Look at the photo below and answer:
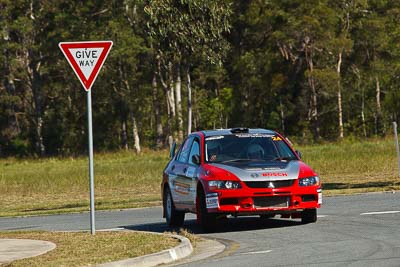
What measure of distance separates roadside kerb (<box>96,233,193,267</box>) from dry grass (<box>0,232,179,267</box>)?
19 cm

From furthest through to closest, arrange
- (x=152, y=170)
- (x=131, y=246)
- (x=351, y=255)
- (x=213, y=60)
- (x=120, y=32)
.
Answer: (x=120, y=32) < (x=152, y=170) < (x=213, y=60) < (x=131, y=246) < (x=351, y=255)

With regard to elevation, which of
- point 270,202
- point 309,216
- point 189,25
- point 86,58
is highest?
point 189,25

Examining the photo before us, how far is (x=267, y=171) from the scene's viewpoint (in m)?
16.7

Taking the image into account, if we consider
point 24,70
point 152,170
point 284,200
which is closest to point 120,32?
point 24,70

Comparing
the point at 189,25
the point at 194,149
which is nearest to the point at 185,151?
the point at 194,149

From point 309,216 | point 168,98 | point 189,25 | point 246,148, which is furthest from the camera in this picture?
point 168,98

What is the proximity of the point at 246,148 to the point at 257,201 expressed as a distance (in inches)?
61.2

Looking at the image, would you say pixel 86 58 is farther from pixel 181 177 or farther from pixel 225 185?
pixel 181 177

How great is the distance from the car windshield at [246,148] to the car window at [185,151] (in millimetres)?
678

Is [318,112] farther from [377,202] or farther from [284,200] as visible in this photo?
[284,200]

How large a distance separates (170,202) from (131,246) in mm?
4488

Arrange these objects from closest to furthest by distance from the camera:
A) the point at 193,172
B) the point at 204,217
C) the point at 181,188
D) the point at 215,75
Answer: the point at 204,217, the point at 193,172, the point at 181,188, the point at 215,75

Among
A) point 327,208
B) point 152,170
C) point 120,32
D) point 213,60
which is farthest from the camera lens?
point 120,32

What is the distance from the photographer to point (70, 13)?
69625mm
